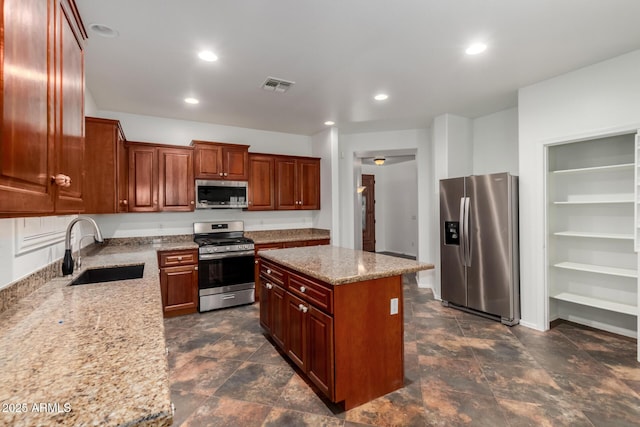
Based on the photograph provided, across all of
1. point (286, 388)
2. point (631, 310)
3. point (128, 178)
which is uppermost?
point (128, 178)

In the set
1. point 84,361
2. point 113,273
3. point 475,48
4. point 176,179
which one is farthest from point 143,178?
point 475,48

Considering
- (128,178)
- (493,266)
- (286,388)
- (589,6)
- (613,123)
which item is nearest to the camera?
(589,6)

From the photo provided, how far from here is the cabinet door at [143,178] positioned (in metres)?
3.81

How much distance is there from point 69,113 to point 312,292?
1652 mm

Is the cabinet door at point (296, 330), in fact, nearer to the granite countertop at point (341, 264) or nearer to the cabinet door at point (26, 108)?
the granite countertop at point (341, 264)

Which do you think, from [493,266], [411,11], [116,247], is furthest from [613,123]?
[116,247]

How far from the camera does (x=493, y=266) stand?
355 centimetres

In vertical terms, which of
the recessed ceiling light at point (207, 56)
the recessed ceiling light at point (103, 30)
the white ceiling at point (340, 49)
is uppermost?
the white ceiling at point (340, 49)

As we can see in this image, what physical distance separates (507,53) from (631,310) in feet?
8.84

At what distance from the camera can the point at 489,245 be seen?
3580 millimetres

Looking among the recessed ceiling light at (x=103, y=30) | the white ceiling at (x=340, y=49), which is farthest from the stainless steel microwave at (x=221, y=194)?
the recessed ceiling light at (x=103, y=30)

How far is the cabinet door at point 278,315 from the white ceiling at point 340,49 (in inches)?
82.0

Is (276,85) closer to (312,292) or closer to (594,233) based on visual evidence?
(312,292)

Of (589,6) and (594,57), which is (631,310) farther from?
(589,6)
